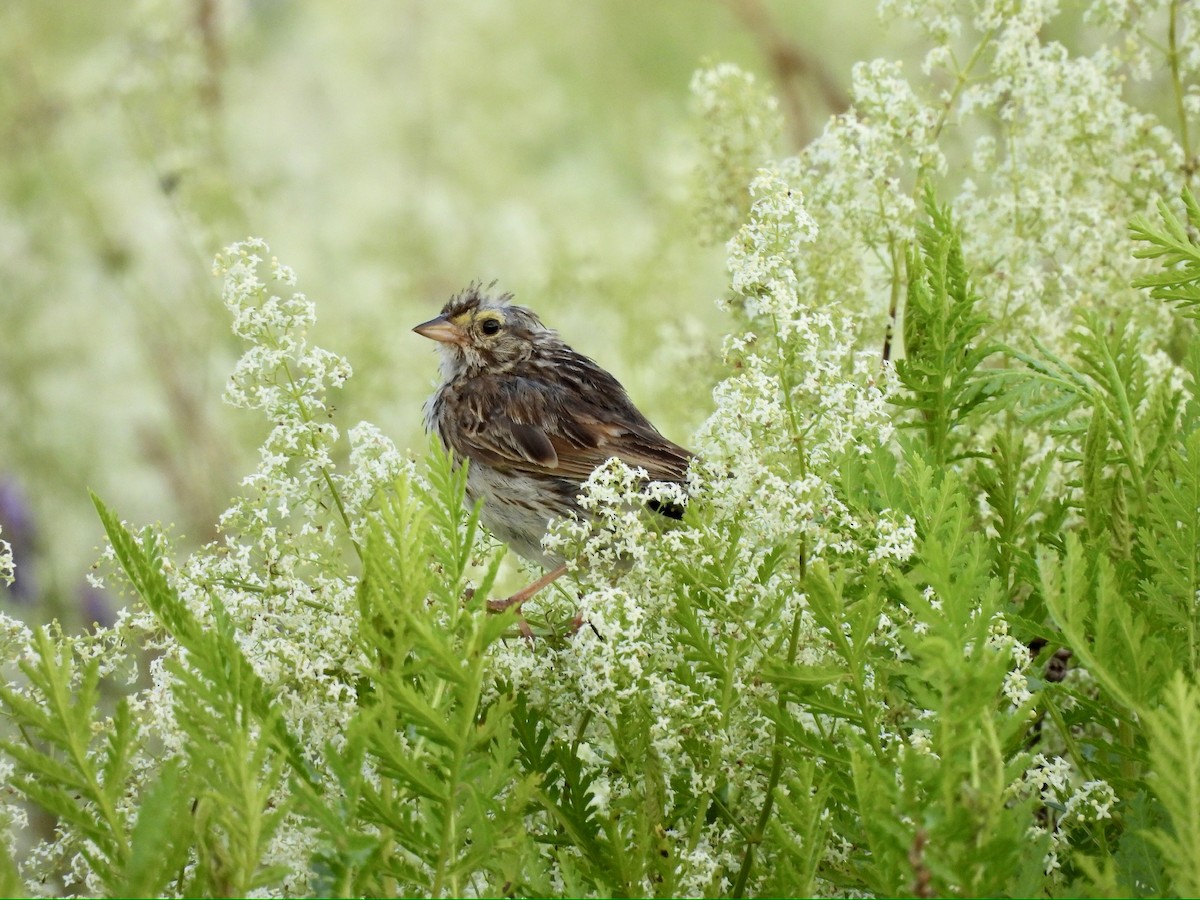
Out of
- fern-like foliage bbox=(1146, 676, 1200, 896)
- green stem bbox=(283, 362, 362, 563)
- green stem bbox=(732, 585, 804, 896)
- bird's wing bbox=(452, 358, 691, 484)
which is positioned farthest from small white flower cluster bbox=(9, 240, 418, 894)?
bird's wing bbox=(452, 358, 691, 484)

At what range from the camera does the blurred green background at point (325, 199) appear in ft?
17.3

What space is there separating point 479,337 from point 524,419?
59cm

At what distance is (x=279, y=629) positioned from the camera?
1.64 m

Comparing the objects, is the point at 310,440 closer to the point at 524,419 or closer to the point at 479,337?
the point at 524,419

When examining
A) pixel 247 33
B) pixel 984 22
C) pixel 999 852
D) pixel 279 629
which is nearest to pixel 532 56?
pixel 247 33

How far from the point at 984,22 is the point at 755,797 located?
179cm

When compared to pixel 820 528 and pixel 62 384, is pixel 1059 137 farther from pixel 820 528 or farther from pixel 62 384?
pixel 62 384

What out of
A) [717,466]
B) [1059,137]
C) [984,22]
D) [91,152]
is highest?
[91,152]

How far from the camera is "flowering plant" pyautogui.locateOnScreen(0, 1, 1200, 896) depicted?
1118 millimetres

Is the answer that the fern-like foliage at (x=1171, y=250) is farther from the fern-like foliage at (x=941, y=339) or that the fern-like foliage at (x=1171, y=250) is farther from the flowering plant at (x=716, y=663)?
the fern-like foliage at (x=941, y=339)

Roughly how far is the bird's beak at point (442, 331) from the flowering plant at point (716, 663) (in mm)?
2051

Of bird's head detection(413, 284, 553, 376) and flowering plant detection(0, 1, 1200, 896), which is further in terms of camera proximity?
bird's head detection(413, 284, 553, 376)

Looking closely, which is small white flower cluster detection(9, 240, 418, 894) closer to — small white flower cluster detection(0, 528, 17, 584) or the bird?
small white flower cluster detection(0, 528, 17, 584)

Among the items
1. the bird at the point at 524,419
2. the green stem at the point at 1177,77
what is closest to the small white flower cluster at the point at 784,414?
the green stem at the point at 1177,77
